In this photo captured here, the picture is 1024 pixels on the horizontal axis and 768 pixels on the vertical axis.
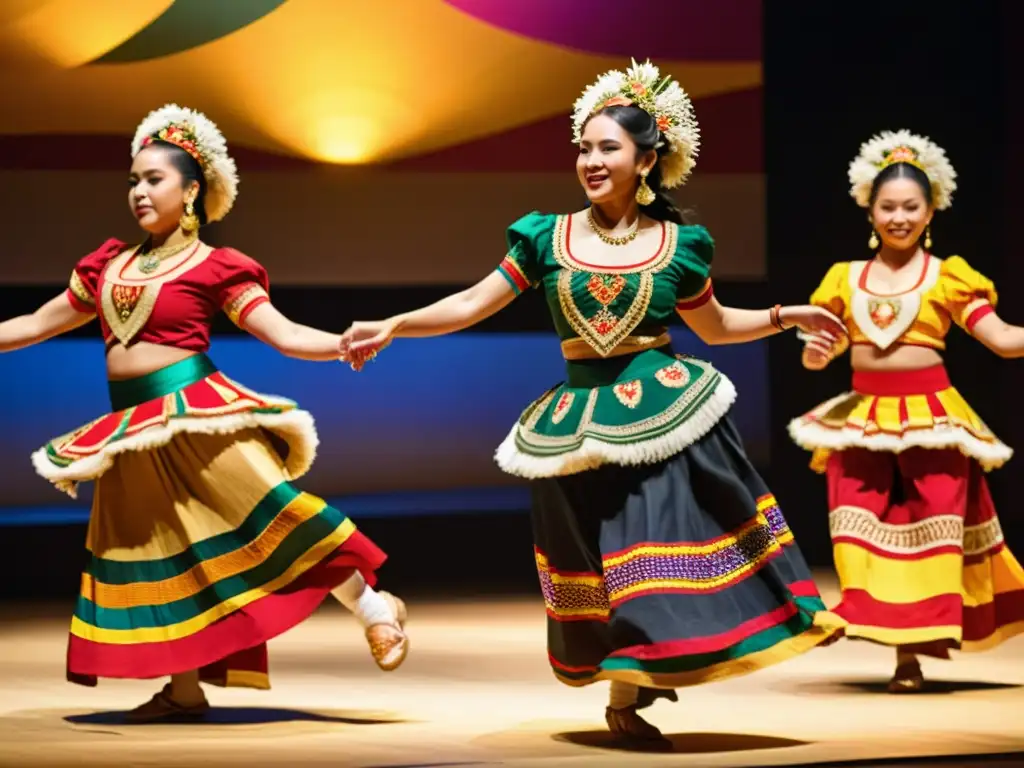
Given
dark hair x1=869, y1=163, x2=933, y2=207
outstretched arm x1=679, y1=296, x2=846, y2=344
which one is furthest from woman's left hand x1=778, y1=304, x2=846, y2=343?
dark hair x1=869, y1=163, x2=933, y2=207

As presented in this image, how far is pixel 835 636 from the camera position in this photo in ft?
13.0

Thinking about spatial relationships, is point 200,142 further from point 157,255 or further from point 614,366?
point 614,366

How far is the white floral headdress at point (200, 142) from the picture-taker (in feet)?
14.6

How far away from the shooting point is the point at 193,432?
423 centimetres

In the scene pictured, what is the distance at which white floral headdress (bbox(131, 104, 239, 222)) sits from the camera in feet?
14.6

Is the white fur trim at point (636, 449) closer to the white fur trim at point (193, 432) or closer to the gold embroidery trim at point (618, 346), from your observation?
the gold embroidery trim at point (618, 346)

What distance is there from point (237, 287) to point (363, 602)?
0.76m

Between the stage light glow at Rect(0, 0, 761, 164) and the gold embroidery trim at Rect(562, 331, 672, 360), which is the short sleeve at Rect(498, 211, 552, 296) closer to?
the gold embroidery trim at Rect(562, 331, 672, 360)

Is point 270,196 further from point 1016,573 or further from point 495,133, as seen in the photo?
point 1016,573

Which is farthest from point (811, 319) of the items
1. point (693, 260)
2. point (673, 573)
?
point (673, 573)

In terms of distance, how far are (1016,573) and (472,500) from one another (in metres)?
3.62

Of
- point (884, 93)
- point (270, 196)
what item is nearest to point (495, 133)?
point (270, 196)

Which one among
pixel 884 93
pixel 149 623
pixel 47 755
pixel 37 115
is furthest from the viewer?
pixel 884 93

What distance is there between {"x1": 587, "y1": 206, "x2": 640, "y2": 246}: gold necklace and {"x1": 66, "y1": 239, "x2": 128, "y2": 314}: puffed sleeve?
3.68 ft
